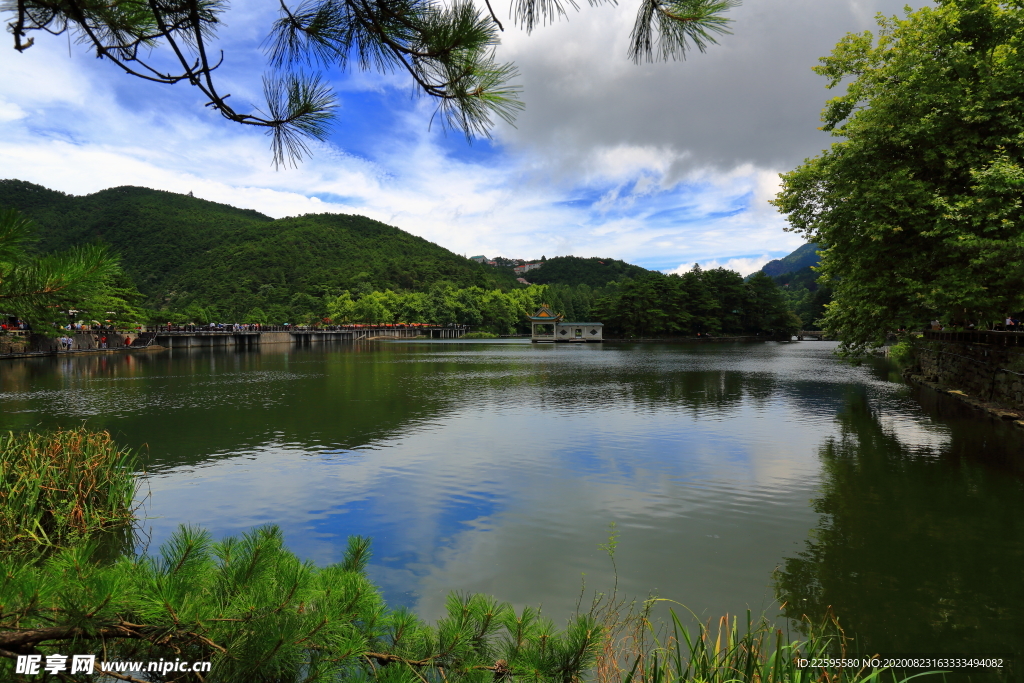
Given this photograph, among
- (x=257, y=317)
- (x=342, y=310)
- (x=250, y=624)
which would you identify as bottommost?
(x=250, y=624)

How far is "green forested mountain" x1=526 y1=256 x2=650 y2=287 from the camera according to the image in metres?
149

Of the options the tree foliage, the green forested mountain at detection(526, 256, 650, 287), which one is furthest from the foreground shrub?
the green forested mountain at detection(526, 256, 650, 287)

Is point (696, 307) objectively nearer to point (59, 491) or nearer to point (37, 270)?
point (59, 491)

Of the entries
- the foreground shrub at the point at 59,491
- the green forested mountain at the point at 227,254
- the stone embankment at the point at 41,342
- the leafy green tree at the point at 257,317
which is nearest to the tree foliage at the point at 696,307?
the green forested mountain at the point at 227,254

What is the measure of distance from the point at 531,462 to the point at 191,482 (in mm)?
6343

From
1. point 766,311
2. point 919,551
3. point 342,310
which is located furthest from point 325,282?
point 919,551

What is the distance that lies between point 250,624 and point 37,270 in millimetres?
1731

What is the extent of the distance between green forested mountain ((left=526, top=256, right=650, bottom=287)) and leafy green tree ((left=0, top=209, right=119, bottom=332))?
14500cm

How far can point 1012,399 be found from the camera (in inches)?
609

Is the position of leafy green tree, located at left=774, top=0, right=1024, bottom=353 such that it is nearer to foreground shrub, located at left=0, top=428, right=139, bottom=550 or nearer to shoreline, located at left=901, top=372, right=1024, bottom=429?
shoreline, located at left=901, top=372, right=1024, bottom=429

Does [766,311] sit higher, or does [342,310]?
[342,310]

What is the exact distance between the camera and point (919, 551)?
22.8 ft

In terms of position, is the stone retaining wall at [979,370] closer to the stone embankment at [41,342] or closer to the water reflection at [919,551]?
the water reflection at [919,551]

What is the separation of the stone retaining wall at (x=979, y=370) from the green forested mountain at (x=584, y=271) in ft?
403
